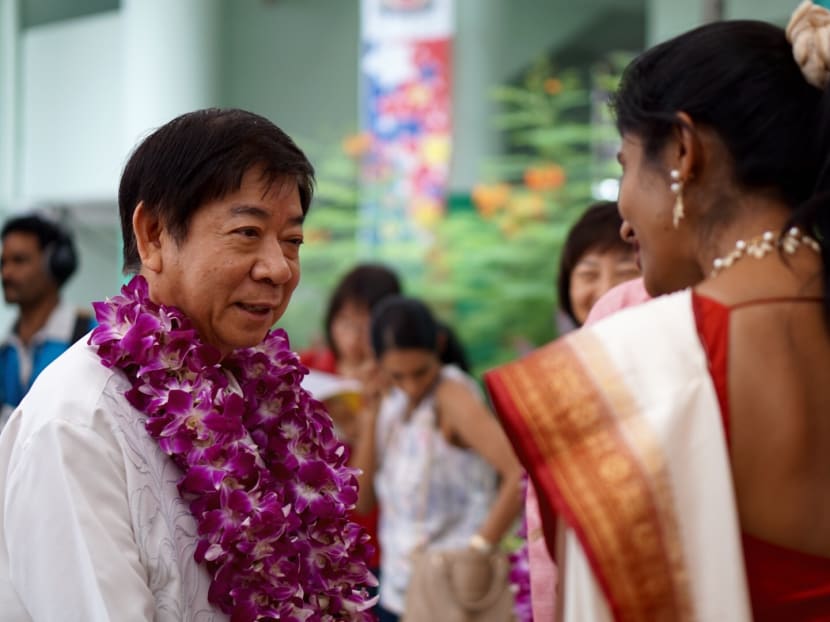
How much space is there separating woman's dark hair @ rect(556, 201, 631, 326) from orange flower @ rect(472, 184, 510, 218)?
5.09 metres

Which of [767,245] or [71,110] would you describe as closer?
[767,245]

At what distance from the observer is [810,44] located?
2088 mm

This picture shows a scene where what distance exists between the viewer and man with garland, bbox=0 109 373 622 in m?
2.30

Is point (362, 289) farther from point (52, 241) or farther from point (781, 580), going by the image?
point (781, 580)

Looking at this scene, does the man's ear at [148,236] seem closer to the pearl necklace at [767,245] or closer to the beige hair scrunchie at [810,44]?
the pearl necklace at [767,245]

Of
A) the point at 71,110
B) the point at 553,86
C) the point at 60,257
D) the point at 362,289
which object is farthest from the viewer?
the point at 71,110

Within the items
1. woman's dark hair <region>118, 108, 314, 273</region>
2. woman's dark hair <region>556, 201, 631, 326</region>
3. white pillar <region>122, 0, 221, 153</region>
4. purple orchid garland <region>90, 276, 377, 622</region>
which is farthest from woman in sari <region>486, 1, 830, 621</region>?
white pillar <region>122, 0, 221, 153</region>

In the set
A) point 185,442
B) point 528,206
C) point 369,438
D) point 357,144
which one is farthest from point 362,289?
point 185,442

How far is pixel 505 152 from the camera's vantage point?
930 cm

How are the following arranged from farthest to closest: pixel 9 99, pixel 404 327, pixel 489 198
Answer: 1. pixel 9 99
2. pixel 489 198
3. pixel 404 327

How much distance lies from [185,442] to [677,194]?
100 cm

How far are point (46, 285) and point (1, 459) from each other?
3367mm

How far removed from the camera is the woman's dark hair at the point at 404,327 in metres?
5.49

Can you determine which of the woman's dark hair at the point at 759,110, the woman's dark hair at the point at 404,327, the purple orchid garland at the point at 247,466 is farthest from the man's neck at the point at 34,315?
the woman's dark hair at the point at 759,110
